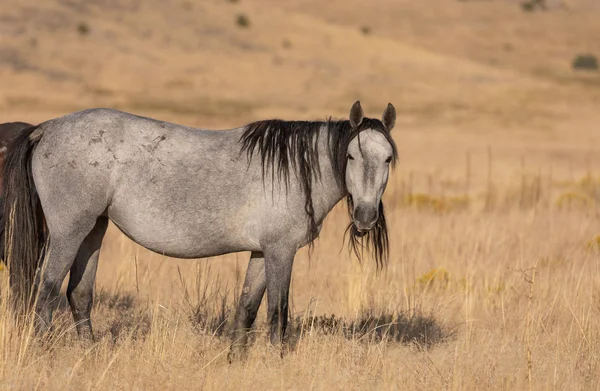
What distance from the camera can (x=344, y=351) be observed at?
5.68 meters

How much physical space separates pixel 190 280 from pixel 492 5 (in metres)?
76.4

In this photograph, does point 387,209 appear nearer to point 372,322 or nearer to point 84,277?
point 372,322

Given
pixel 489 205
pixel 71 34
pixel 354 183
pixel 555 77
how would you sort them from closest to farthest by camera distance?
pixel 354 183 < pixel 489 205 < pixel 71 34 < pixel 555 77

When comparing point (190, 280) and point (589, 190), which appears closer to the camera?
point (190, 280)

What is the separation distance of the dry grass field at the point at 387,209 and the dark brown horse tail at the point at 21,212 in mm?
418

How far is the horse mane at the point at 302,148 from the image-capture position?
5520mm

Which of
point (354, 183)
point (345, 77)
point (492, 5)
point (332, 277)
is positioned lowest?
point (332, 277)

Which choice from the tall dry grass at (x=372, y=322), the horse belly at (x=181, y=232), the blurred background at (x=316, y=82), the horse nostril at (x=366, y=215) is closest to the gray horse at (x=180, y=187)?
the horse belly at (x=181, y=232)

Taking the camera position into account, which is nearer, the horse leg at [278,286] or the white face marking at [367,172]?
the white face marking at [367,172]

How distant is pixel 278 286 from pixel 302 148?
0.98 meters

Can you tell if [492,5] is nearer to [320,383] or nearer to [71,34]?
[71,34]

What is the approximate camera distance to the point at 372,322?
657 centimetres

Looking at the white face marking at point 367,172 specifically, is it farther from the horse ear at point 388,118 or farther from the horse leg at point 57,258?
the horse leg at point 57,258

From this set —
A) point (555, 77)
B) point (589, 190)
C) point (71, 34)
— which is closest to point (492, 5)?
point (555, 77)
